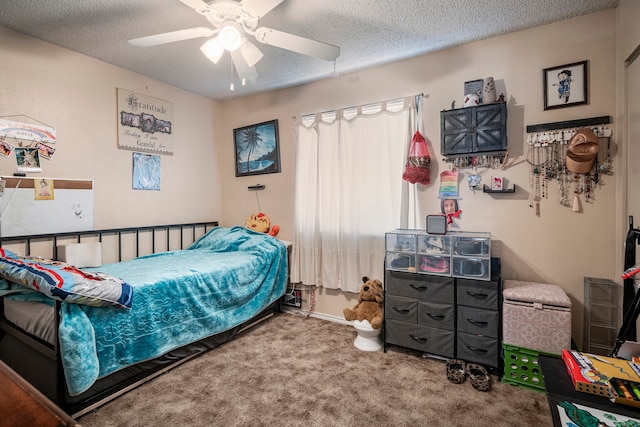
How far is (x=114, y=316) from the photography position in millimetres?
1844

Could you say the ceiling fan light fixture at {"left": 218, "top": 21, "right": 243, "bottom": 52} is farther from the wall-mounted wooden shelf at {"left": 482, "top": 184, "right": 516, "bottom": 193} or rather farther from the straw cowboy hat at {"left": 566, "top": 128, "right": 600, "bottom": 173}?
the straw cowboy hat at {"left": 566, "top": 128, "right": 600, "bottom": 173}

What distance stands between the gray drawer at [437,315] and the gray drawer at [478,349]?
0.38 feet

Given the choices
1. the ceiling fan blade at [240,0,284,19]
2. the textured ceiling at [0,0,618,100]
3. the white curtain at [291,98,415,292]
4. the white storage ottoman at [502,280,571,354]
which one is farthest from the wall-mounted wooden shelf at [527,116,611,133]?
the ceiling fan blade at [240,0,284,19]

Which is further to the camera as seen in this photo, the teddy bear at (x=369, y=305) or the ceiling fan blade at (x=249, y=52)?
the teddy bear at (x=369, y=305)

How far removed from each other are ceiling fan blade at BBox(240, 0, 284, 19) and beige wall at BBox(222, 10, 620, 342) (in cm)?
155

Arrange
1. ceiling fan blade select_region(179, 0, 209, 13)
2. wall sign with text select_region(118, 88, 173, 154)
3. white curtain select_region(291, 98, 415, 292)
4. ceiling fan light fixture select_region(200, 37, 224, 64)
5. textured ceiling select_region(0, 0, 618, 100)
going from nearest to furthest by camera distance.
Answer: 1. ceiling fan blade select_region(179, 0, 209, 13)
2. ceiling fan light fixture select_region(200, 37, 224, 64)
3. textured ceiling select_region(0, 0, 618, 100)
4. white curtain select_region(291, 98, 415, 292)
5. wall sign with text select_region(118, 88, 173, 154)

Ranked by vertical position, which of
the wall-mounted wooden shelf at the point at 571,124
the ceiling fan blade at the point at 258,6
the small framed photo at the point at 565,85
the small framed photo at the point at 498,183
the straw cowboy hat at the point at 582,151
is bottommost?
the small framed photo at the point at 498,183

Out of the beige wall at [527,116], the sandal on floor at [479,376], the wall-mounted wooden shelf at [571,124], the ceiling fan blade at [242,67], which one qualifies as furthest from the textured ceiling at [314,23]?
the sandal on floor at [479,376]

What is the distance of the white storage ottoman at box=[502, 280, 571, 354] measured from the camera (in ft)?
6.33

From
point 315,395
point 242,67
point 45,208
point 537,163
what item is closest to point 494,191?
point 537,163

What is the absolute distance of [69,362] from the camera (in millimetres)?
1603

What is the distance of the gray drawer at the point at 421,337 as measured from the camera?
7.49 feet

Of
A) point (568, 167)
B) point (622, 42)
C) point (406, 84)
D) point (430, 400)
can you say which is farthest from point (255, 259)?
point (622, 42)

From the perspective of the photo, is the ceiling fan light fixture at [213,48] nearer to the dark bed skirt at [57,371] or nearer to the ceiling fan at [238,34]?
the ceiling fan at [238,34]
